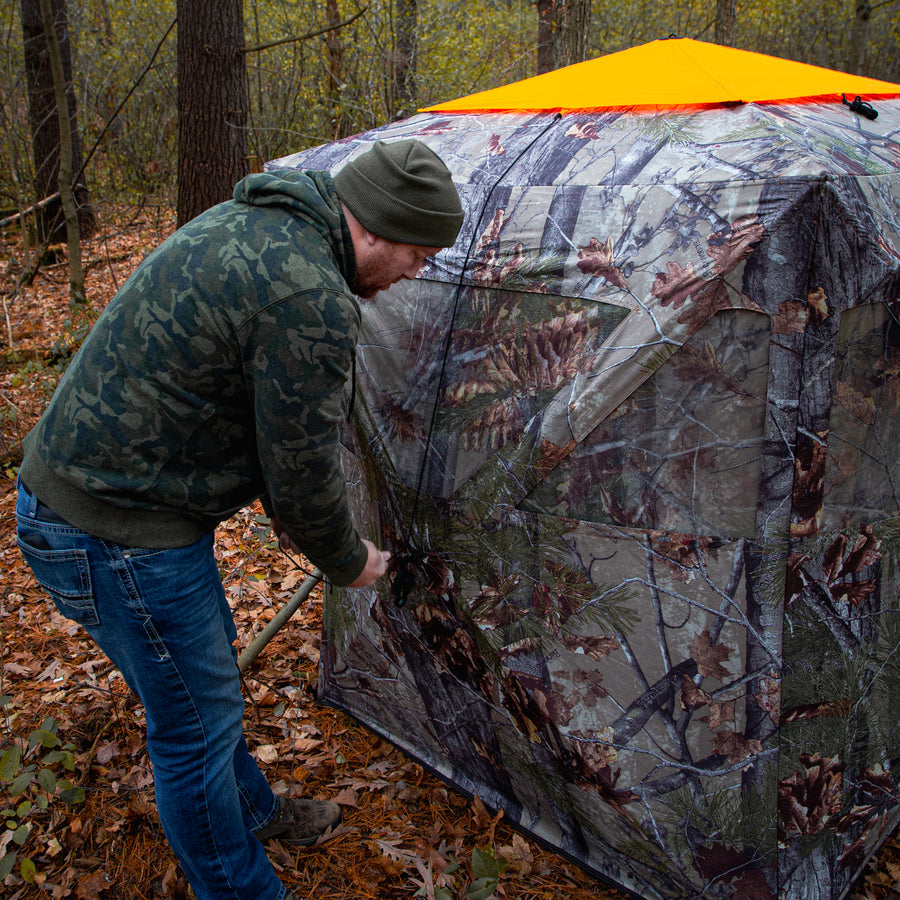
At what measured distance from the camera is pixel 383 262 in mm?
1691

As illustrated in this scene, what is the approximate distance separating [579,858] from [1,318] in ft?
25.4

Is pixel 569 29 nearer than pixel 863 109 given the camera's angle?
No

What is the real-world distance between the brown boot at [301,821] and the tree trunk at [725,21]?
32.9ft

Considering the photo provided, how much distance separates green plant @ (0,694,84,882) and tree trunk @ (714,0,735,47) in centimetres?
1034

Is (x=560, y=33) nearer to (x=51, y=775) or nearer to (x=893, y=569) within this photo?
(x=893, y=569)

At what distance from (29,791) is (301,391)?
7.11 feet

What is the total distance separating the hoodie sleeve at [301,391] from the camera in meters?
1.42

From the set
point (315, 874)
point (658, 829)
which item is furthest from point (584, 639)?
point (315, 874)

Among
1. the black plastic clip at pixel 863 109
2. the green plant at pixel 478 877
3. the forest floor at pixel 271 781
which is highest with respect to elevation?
the black plastic clip at pixel 863 109

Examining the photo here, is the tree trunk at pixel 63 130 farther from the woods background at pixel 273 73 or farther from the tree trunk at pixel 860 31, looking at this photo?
the tree trunk at pixel 860 31

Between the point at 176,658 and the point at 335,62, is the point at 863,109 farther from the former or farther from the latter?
the point at 335,62

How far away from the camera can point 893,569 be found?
6.58ft

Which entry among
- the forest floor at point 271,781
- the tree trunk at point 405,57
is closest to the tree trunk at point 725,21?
the tree trunk at point 405,57

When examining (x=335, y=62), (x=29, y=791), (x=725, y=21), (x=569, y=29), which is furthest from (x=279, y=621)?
(x=725, y=21)
